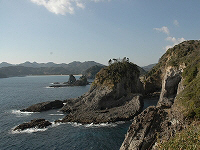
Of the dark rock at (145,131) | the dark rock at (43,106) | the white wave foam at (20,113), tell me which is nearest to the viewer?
the dark rock at (145,131)

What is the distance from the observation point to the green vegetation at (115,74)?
6712cm

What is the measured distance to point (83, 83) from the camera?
512ft

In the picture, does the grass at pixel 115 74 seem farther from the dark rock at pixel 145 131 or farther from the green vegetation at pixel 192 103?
the dark rock at pixel 145 131

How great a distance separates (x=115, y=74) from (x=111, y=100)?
1235 centimetres

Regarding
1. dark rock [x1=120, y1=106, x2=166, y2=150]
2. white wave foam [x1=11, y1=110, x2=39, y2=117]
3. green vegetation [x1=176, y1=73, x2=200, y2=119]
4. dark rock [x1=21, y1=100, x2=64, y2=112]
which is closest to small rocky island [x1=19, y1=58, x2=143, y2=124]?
dark rock [x1=21, y1=100, x2=64, y2=112]

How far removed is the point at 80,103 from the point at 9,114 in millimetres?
25809

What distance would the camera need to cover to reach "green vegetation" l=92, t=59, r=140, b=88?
67125mm

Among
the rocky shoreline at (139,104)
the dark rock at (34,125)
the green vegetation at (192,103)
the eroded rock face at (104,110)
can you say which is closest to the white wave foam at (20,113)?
the rocky shoreline at (139,104)

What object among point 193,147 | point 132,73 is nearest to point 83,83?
point 132,73

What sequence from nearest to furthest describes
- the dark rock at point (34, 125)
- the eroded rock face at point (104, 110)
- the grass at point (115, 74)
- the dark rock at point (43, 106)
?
1. the dark rock at point (34, 125)
2. the eroded rock face at point (104, 110)
3. the dark rock at point (43, 106)
4. the grass at point (115, 74)

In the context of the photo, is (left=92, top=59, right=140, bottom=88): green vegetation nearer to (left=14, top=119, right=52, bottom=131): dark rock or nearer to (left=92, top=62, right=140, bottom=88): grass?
(left=92, top=62, right=140, bottom=88): grass

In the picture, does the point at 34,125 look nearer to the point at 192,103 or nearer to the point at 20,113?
the point at 20,113

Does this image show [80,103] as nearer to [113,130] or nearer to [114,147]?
[113,130]

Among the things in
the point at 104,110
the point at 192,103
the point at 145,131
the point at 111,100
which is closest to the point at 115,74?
the point at 111,100
